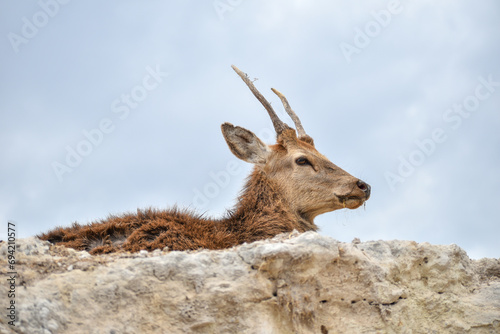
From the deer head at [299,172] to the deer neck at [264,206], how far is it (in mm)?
90

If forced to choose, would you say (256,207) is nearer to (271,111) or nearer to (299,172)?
(299,172)

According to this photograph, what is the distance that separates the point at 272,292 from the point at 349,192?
3.60m

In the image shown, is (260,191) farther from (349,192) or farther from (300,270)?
(300,270)

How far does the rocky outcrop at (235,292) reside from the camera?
463 cm

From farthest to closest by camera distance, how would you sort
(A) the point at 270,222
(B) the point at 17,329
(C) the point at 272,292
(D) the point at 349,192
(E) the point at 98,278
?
(D) the point at 349,192 < (A) the point at 270,222 < (C) the point at 272,292 < (E) the point at 98,278 < (B) the point at 17,329

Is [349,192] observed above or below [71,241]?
above

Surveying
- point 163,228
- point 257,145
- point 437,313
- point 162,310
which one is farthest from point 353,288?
point 257,145

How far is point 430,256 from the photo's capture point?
21.4ft

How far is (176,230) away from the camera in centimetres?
659

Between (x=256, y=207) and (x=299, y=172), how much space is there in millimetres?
945

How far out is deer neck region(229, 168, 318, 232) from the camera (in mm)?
8056

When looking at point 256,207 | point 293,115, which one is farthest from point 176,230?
point 293,115

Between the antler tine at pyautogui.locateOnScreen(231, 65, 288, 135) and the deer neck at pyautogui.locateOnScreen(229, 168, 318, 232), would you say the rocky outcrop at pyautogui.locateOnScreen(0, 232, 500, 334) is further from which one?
the antler tine at pyautogui.locateOnScreen(231, 65, 288, 135)

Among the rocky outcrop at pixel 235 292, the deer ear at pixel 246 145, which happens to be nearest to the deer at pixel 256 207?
the deer ear at pixel 246 145
